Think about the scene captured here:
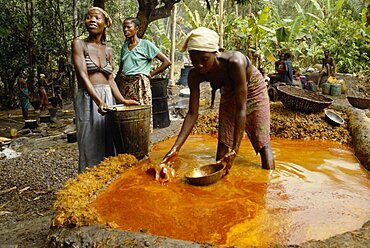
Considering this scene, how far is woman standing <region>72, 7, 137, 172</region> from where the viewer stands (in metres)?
3.07

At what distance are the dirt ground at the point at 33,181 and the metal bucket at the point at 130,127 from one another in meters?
1.03

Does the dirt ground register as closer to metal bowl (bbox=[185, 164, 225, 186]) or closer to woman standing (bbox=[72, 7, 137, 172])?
woman standing (bbox=[72, 7, 137, 172])

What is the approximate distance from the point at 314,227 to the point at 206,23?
46.8ft

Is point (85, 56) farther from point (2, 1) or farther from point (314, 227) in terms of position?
point (2, 1)

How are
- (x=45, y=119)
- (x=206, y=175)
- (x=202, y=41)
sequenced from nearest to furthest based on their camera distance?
(x=202, y=41), (x=206, y=175), (x=45, y=119)

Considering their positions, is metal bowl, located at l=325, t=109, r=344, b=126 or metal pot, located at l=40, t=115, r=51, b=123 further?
metal pot, located at l=40, t=115, r=51, b=123

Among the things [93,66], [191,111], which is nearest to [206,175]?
[191,111]

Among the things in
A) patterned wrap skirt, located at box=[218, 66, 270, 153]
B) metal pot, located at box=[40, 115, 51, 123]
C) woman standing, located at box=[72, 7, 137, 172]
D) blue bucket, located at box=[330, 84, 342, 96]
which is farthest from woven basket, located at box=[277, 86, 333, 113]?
metal pot, located at box=[40, 115, 51, 123]

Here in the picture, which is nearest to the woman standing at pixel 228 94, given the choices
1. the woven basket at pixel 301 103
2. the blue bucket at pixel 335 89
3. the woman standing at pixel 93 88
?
the woman standing at pixel 93 88

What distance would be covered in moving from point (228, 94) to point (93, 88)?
129cm

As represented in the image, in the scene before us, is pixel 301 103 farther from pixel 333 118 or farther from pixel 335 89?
pixel 335 89

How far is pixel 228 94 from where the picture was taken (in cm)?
339

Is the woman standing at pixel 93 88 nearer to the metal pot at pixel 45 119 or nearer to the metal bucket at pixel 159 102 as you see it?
the metal bucket at pixel 159 102

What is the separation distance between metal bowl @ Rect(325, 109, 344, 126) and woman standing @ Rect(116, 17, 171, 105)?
9.63ft
